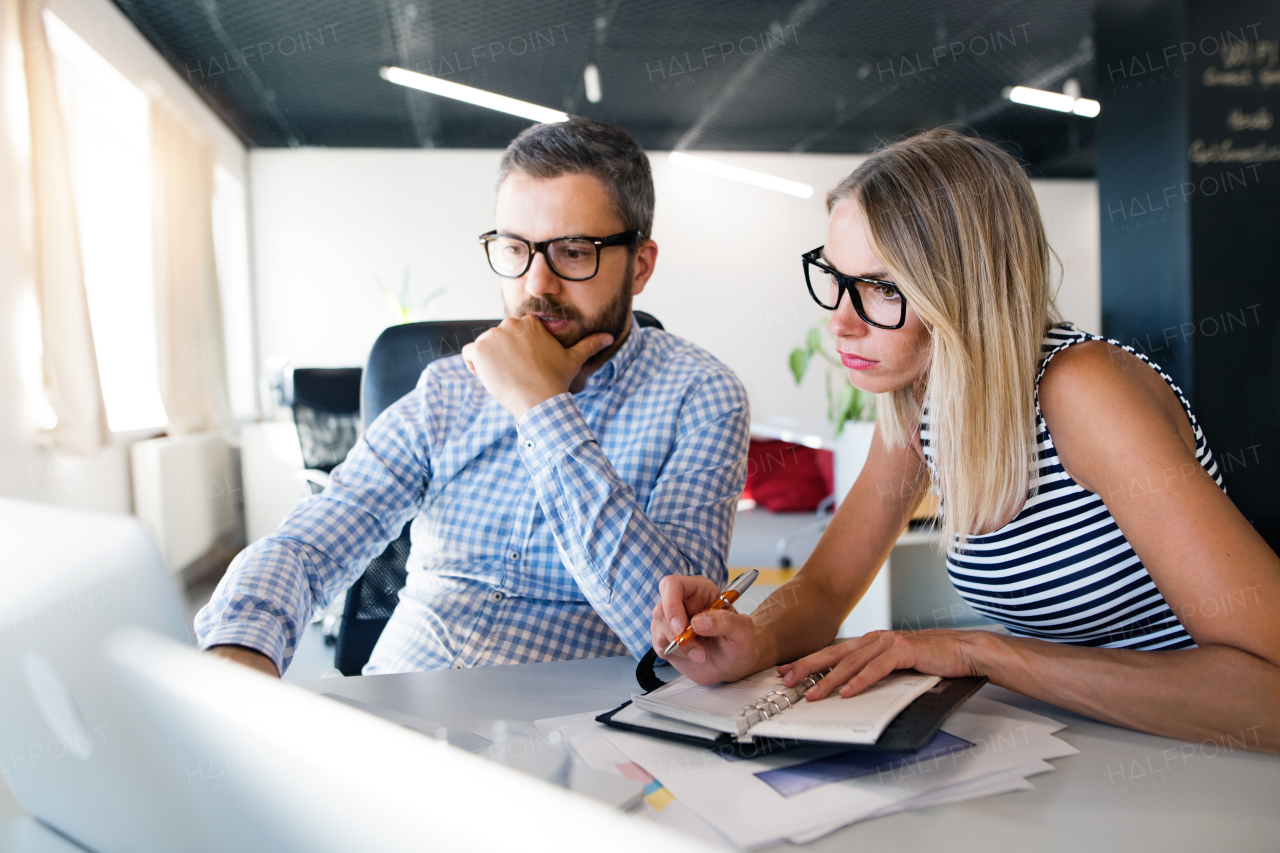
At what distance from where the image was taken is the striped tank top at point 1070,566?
96 cm

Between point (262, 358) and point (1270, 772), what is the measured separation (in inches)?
257

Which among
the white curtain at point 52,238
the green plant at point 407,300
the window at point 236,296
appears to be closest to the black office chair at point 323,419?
the white curtain at point 52,238

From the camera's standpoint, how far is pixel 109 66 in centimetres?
381

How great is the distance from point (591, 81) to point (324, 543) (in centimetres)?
430

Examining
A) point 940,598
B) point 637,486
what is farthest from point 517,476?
point 940,598

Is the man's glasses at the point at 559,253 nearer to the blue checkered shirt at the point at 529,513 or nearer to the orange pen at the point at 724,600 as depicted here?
the blue checkered shirt at the point at 529,513

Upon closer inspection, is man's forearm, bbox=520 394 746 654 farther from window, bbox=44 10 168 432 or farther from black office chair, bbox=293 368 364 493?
window, bbox=44 10 168 432

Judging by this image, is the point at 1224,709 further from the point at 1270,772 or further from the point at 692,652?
the point at 692,652

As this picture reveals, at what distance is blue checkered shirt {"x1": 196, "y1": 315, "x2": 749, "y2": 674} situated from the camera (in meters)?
1.09

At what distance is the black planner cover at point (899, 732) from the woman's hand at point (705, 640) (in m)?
0.11

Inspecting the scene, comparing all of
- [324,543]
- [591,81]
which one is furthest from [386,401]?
[591,81]

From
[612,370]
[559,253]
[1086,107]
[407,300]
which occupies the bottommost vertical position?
[612,370]

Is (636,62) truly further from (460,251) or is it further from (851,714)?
(851,714)

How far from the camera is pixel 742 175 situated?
6.88m
